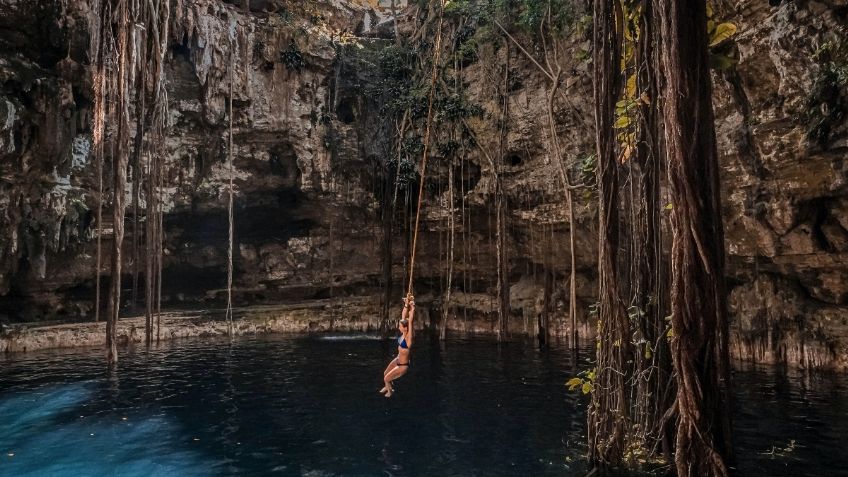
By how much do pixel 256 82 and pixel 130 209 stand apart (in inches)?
229

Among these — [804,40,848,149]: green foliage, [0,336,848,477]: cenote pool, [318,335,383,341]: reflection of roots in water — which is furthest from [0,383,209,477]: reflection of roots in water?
[804,40,848,149]: green foliage

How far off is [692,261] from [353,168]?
17039 mm

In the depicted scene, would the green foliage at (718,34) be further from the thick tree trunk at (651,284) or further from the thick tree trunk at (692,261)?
the thick tree trunk at (692,261)

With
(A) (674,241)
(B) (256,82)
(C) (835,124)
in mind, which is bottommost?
(A) (674,241)

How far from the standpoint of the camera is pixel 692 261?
3.39m

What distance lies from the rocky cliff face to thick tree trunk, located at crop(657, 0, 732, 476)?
5.06m

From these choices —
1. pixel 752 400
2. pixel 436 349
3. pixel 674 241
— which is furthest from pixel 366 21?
pixel 674 241

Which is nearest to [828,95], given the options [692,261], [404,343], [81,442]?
[692,261]

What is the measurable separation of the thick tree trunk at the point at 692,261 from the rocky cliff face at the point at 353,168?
16.6ft

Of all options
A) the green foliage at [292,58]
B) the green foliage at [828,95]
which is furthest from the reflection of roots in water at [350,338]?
the green foliage at [828,95]

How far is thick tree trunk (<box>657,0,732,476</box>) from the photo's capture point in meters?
3.38

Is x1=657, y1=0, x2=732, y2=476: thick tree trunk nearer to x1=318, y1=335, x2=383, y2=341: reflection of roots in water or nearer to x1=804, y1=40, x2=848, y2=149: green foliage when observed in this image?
x1=804, y1=40, x2=848, y2=149: green foliage

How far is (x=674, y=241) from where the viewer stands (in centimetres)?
345

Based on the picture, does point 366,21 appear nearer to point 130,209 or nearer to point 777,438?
point 130,209
